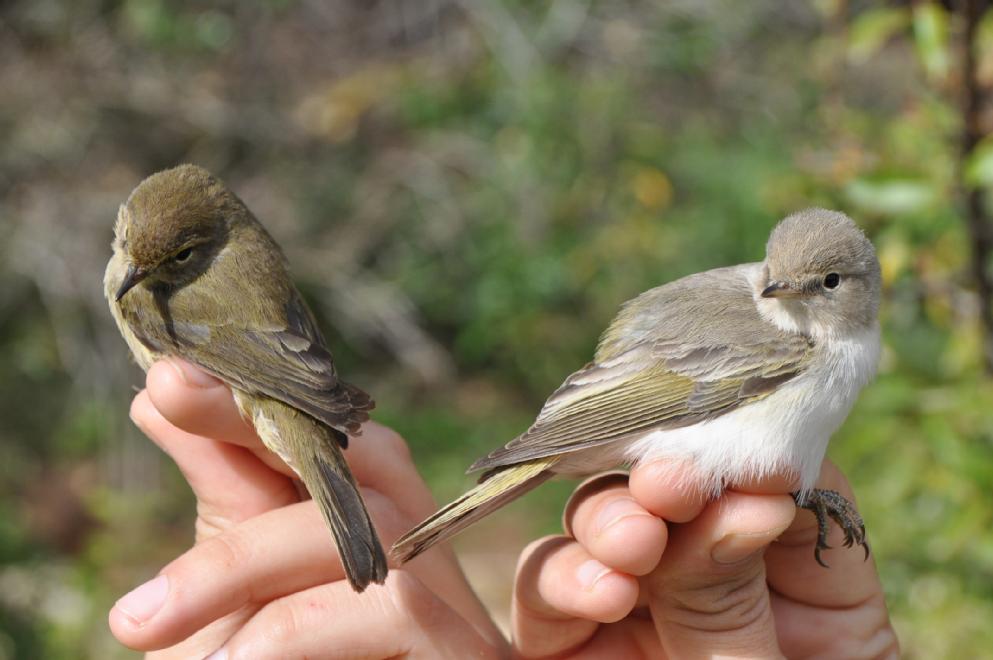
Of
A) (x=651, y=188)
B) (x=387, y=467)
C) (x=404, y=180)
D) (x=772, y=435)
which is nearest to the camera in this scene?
(x=772, y=435)

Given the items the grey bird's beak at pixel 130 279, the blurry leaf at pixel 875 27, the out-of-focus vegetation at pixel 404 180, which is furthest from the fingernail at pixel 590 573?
the out-of-focus vegetation at pixel 404 180

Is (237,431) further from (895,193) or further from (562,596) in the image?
(895,193)

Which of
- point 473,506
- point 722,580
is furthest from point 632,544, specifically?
point 473,506

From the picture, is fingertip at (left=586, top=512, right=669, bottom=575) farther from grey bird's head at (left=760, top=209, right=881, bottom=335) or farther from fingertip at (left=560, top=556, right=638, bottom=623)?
grey bird's head at (left=760, top=209, right=881, bottom=335)

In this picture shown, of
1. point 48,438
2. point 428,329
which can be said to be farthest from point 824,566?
point 48,438

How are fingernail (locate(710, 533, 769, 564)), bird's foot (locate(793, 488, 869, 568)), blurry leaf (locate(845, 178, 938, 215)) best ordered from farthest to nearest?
blurry leaf (locate(845, 178, 938, 215))
bird's foot (locate(793, 488, 869, 568))
fingernail (locate(710, 533, 769, 564))

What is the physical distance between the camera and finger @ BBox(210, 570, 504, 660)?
2.18 meters

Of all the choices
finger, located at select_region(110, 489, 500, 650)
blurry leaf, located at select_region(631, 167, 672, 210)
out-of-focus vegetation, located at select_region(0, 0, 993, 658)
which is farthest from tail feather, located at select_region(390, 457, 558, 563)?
blurry leaf, located at select_region(631, 167, 672, 210)

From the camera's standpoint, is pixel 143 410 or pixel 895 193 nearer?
pixel 143 410

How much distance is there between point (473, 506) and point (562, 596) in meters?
0.28

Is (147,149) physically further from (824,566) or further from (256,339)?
(824,566)

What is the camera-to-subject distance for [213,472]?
2.52 meters

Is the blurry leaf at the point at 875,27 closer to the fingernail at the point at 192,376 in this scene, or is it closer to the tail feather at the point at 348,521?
the tail feather at the point at 348,521

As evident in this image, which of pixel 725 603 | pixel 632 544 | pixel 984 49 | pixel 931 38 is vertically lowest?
pixel 725 603
